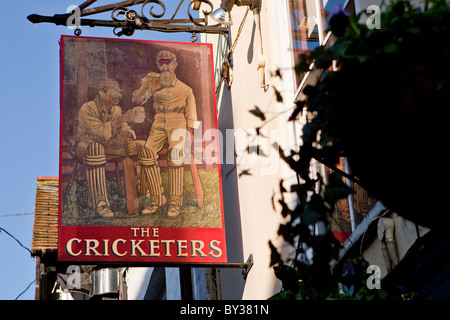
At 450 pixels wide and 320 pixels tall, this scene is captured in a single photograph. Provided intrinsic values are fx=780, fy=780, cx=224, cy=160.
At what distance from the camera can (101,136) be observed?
792 cm

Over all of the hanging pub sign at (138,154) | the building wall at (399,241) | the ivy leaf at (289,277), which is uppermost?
the hanging pub sign at (138,154)

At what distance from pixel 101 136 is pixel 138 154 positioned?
42 centimetres

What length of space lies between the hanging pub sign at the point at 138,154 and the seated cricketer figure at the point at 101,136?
0.03 ft

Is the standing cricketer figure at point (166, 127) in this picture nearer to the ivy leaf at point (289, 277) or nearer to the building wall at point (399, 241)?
the building wall at point (399, 241)

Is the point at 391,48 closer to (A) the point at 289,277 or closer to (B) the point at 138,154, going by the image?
(A) the point at 289,277

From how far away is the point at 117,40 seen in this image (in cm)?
864

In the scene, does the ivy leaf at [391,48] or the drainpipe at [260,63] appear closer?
the ivy leaf at [391,48]

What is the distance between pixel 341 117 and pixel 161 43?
20.6 feet

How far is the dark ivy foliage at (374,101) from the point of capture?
2457 millimetres

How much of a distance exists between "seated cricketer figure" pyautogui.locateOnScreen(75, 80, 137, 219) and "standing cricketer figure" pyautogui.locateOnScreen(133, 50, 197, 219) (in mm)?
210

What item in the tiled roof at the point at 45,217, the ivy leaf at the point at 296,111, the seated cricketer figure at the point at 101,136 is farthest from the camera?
the tiled roof at the point at 45,217

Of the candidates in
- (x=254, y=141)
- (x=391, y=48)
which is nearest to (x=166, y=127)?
(x=254, y=141)

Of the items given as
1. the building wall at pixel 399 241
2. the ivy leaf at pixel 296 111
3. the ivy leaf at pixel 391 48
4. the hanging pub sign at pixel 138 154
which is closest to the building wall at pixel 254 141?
the hanging pub sign at pixel 138 154

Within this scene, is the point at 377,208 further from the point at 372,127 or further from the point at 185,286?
the point at 185,286
